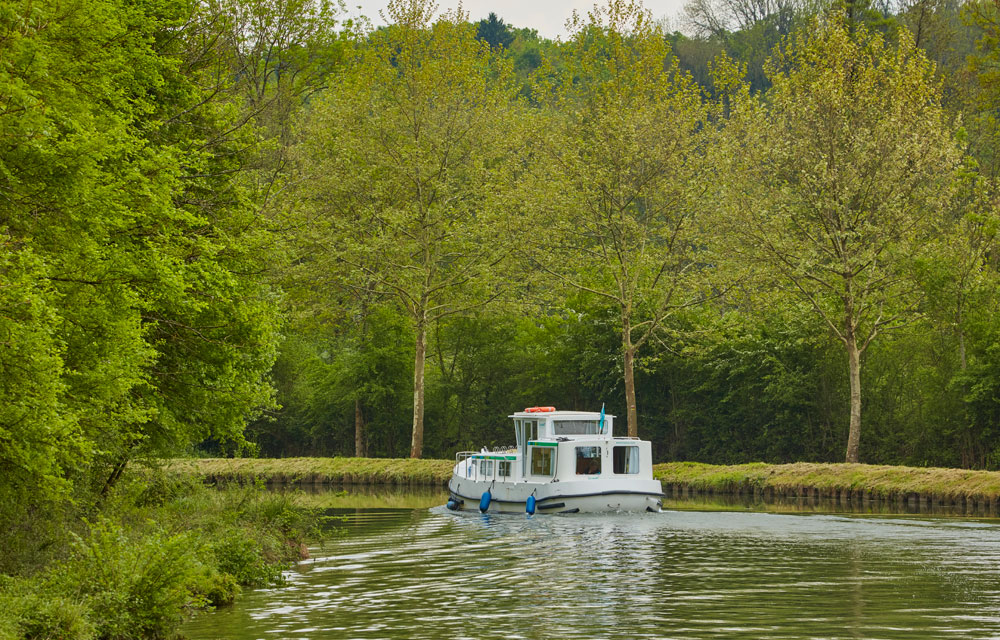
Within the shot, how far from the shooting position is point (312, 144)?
5166 centimetres

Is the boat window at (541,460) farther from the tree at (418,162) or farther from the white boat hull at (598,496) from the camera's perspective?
the tree at (418,162)

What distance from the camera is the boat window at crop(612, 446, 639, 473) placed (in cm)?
3581

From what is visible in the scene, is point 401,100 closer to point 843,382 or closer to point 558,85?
point 558,85

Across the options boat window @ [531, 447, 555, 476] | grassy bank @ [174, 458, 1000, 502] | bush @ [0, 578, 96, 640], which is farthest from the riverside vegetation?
boat window @ [531, 447, 555, 476]

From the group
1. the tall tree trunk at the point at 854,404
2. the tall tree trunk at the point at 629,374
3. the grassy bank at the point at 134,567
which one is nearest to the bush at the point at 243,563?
the grassy bank at the point at 134,567

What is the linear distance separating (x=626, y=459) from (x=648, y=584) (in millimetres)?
17778

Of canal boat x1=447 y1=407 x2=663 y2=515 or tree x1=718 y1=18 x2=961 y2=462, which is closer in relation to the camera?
canal boat x1=447 y1=407 x2=663 y2=515

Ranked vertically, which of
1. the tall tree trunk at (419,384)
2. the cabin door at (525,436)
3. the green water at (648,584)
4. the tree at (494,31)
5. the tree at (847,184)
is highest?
the tree at (494,31)

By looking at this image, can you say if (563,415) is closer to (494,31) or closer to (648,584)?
(648,584)

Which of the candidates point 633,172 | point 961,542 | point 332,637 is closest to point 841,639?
point 332,637

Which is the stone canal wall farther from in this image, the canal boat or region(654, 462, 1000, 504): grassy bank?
the canal boat

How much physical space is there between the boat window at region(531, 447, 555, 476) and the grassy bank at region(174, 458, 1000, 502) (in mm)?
9256

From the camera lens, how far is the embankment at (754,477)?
3428 cm

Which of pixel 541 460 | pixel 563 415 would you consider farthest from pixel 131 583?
pixel 563 415
